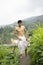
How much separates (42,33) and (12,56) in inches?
53.3

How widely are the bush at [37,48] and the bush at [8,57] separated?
2.12 feet

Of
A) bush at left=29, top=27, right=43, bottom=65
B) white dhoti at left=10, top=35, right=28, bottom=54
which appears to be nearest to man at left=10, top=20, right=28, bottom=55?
white dhoti at left=10, top=35, right=28, bottom=54

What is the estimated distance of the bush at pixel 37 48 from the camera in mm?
8812

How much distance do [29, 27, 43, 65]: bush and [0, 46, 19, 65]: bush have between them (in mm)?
645

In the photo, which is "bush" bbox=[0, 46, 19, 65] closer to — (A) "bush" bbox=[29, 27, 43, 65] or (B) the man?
(B) the man

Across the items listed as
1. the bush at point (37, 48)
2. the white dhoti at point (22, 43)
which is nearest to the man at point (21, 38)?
the white dhoti at point (22, 43)

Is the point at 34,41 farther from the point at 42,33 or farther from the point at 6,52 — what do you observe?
the point at 6,52

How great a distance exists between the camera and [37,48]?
8.98m

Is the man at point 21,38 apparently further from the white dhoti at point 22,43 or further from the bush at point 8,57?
the bush at point 8,57

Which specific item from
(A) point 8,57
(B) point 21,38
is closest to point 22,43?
(B) point 21,38

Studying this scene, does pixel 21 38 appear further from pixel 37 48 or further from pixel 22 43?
pixel 37 48

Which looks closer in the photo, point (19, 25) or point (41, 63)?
point (41, 63)

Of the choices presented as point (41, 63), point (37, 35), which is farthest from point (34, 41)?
point (41, 63)

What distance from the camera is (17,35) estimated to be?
9797 millimetres
